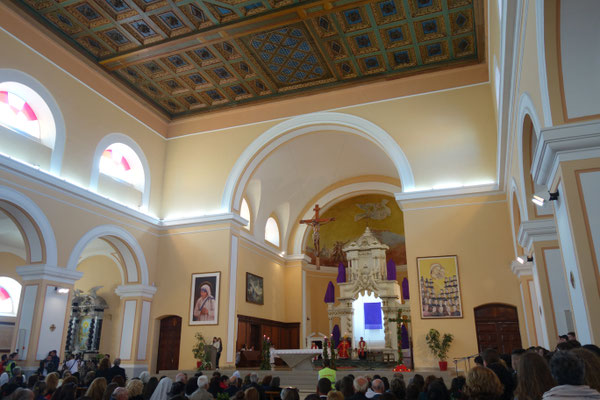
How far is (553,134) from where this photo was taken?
5.30 metres

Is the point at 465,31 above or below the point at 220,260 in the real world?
above

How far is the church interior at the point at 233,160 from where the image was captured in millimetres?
12352

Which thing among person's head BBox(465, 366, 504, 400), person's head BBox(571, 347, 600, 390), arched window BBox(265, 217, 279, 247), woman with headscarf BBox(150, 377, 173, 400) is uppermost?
arched window BBox(265, 217, 279, 247)

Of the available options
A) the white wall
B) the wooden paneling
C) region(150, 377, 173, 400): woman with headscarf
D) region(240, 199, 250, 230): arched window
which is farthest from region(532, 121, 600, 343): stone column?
region(240, 199, 250, 230): arched window

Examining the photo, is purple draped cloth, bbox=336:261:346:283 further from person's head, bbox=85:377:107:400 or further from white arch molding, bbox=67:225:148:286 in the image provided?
person's head, bbox=85:377:107:400

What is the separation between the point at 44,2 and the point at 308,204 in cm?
1414

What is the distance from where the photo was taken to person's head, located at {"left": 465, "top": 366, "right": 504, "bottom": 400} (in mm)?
3148

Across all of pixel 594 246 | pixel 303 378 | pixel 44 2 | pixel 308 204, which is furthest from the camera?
pixel 308 204

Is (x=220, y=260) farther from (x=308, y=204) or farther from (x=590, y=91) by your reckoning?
(x=590, y=91)

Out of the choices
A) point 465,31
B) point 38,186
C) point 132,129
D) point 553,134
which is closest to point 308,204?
point 132,129

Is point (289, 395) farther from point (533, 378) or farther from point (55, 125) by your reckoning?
point (55, 125)

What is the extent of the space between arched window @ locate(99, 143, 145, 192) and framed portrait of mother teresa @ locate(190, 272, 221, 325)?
4088mm

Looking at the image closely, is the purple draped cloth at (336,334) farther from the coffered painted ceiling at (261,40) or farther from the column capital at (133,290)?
the coffered painted ceiling at (261,40)

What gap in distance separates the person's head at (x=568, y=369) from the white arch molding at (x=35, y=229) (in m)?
12.7
